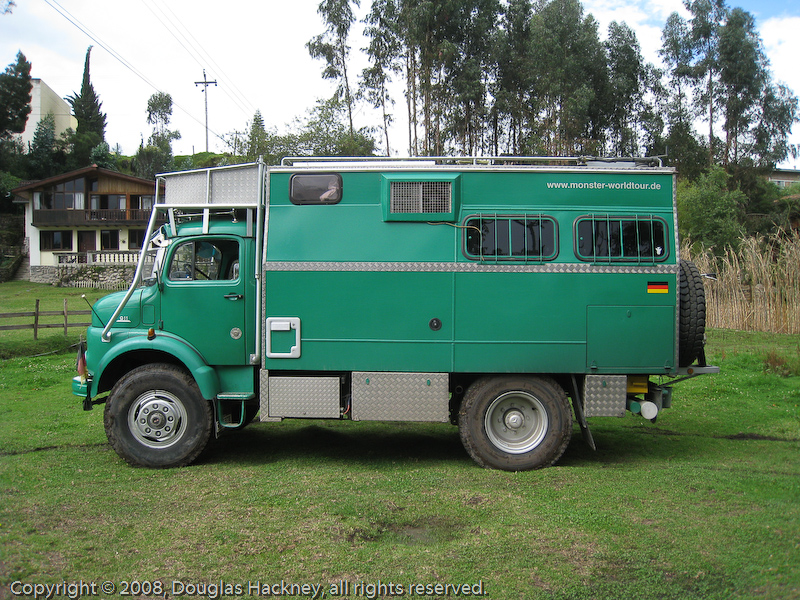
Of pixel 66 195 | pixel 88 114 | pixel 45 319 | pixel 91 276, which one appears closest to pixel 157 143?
pixel 88 114

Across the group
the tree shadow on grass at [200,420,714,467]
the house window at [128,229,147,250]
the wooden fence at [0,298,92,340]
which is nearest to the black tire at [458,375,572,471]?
the tree shadow on grass at [200,420,714,467]

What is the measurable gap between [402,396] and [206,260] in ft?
9.40

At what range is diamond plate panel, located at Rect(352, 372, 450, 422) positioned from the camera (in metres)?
7.05

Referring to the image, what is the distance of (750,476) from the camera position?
255 inches

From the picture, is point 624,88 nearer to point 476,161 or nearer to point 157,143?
point 476,161

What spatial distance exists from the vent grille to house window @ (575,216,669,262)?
152cm

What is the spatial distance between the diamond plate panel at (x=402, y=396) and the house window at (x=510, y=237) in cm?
151

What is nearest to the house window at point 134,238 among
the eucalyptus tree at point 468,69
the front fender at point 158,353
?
the eucalyptus tree at point 468,69

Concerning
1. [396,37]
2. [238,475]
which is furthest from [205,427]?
[396,37]

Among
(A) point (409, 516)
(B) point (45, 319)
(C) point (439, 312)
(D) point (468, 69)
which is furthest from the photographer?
(D) point (468, 69)

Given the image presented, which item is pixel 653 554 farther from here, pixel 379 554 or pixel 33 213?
pixel 33 213

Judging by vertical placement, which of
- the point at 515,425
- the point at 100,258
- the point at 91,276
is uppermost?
the point at 100,258

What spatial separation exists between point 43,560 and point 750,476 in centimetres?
660

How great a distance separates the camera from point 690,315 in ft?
22.9
